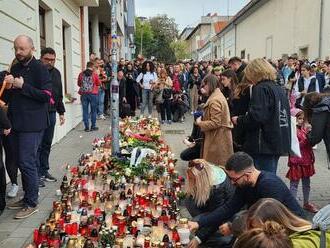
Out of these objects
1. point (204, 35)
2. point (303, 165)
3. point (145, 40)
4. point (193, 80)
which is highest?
point (204, 35)

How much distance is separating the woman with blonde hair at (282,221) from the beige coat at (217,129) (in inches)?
121

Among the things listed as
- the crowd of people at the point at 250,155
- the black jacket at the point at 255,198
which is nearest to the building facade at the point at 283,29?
the crowd of people at the point at 250,155

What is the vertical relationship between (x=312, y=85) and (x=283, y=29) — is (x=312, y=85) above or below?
below

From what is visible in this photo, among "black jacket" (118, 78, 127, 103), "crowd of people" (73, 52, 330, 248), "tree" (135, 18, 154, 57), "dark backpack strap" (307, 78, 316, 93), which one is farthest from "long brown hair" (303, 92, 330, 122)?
"tree" (135, 18, 154, 57)

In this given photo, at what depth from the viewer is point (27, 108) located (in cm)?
545

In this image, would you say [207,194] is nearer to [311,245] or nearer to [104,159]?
[311,245]

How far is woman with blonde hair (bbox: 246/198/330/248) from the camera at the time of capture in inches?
100

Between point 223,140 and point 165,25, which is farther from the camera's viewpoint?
point 165,25

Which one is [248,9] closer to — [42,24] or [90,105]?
[90,105]

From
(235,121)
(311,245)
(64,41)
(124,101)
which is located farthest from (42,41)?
(311,245)

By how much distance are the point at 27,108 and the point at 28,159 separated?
0.56m

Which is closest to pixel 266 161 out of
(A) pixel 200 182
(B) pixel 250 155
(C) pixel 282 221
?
(B) pixel 250 155

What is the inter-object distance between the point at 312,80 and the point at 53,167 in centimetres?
763

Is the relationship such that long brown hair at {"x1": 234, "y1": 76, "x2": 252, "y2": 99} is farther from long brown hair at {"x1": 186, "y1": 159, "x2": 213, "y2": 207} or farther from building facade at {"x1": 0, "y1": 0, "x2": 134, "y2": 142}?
building facade at {"x1": 0, "y1": 0, "x2": 134, "y2": 142}
